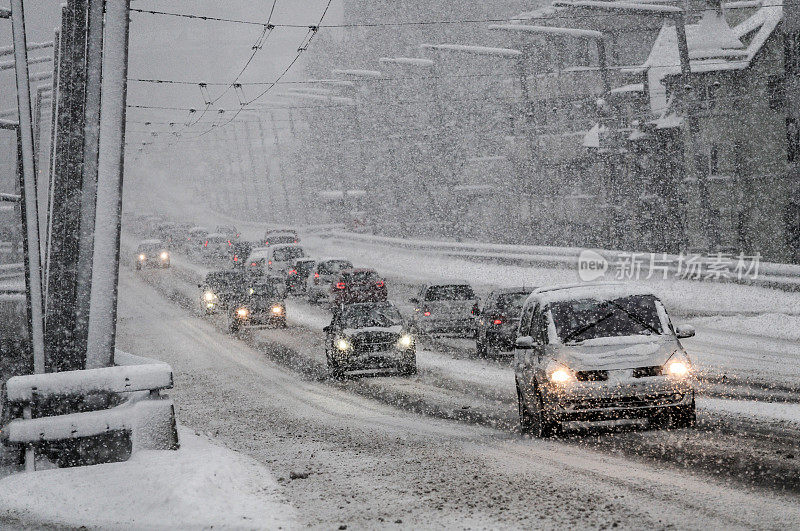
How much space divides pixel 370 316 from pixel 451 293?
5.68 meters

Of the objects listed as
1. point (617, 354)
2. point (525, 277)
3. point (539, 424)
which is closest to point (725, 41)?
point (525, 277)

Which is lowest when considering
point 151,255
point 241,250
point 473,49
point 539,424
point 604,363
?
point 151,255

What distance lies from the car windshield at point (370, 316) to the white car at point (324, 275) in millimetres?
16919

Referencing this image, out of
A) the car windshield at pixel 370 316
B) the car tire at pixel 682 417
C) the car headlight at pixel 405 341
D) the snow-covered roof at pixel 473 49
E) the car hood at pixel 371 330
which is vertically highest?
the snow-covered roof at pixel 473 49

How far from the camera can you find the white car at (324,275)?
40250mm

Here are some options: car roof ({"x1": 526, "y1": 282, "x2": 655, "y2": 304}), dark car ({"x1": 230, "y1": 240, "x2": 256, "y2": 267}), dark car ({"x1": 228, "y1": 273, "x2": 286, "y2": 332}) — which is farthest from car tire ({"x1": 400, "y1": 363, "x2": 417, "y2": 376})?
dark car ({"x1": 230, "y1": 240, "x2": 256, "y2": 267})

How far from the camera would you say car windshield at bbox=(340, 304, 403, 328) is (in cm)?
2220

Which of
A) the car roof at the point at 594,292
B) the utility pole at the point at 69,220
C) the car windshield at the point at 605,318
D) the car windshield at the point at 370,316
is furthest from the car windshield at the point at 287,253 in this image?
the car windshield at the point at 605,318

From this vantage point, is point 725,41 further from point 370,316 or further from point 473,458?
point 473,458

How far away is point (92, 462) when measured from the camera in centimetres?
1080

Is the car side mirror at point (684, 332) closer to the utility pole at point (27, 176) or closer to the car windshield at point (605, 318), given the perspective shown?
the car windshield at point (605, 318)

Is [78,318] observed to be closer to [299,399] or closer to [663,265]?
[299,399]

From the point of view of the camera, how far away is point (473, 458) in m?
11.5

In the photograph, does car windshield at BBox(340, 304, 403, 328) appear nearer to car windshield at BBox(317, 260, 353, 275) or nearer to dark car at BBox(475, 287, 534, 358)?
dark car at BBox(475, 287, 534, 358)
